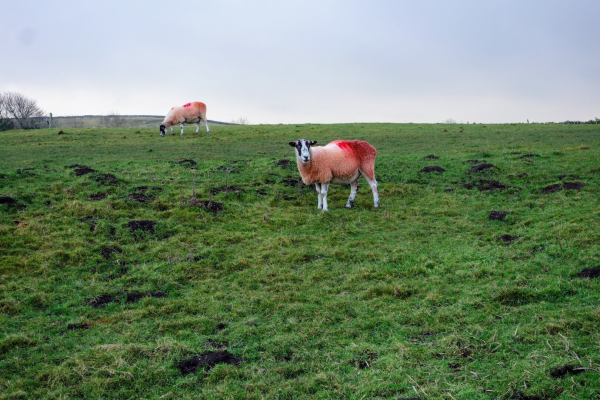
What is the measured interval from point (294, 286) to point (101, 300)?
3.26 metres

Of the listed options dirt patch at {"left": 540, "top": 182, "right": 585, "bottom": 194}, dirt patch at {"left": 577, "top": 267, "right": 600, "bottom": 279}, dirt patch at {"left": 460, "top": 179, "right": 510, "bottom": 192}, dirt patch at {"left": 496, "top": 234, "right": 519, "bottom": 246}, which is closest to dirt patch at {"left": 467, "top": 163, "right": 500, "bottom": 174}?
dirt patch at {"left": 460, "top": 179, "right": 510, "bottom": 192}

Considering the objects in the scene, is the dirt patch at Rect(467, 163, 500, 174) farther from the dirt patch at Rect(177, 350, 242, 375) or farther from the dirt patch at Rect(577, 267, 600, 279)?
the dirt patch at Rect(177, 350, 242, 375)

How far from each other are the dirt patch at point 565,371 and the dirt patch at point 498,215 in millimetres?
7190

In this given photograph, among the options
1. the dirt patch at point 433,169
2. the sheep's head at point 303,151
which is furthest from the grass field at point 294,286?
the sheep's head at point 303,151

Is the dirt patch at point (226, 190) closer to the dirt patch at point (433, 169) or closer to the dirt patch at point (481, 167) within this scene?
the dirt patch at point (433, 169)

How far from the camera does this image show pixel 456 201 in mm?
13516

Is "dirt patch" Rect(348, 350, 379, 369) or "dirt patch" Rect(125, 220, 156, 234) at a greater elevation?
"dirt patch" Rect(125, 220, 156, 234)

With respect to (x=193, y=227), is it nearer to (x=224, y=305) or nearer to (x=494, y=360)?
(x=224, y=305)

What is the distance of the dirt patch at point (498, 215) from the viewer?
37.4ft

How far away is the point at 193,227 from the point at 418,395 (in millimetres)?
7780

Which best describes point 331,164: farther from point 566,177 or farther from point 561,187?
point 566,177

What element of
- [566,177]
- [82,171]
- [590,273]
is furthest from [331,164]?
[82,171]

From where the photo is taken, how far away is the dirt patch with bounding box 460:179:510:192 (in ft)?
47.8

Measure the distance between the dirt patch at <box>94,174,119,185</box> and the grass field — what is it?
0.20 feet
